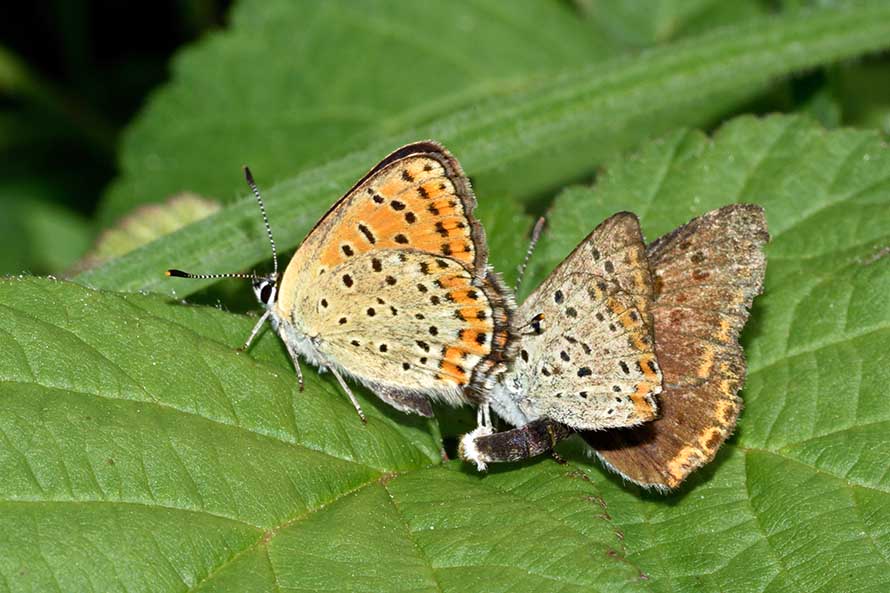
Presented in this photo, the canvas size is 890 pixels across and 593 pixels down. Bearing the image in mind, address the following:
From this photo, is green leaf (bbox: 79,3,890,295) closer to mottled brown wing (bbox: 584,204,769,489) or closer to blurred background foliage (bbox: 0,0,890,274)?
blurred background foliage (bbox: 0,0,890,274)

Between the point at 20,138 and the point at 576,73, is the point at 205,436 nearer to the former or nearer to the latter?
the point at 576,73

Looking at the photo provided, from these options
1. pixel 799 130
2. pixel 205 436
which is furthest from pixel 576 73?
pixel 205 436

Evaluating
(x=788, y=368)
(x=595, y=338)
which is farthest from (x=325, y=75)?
(x=788, y=368)

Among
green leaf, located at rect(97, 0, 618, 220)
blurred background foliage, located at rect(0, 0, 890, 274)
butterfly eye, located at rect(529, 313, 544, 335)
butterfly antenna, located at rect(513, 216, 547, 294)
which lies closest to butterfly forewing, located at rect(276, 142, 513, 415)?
butterfly eye, located at rect(529, 313, 544, 335)

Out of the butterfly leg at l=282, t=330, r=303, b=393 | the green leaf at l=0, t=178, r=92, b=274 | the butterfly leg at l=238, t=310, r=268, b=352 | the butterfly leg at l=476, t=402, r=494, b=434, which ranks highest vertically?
the butterfly leg at l=238, t=310, r=268, b=352

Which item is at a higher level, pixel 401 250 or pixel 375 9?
pixel 375 9

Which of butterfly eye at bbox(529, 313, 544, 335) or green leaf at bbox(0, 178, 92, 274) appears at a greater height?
butterfly eye at bbox(529, 313, 544, 335)

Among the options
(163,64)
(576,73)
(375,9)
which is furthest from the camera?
(163,64)
